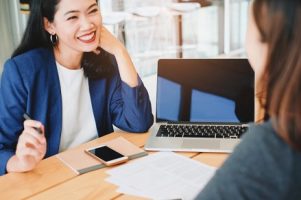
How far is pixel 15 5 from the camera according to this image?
Answer: 2.50 m

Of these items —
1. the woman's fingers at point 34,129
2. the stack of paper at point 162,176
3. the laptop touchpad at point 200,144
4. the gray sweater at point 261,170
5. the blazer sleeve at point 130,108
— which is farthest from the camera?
the blazer sleeve at point 130,108

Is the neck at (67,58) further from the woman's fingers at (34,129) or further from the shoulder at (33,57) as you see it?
the woman's fingers at (34,129)

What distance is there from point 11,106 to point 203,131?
2.18 ft

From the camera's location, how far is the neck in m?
1.59

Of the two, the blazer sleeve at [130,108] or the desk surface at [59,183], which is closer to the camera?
the desk surface at [59,183]

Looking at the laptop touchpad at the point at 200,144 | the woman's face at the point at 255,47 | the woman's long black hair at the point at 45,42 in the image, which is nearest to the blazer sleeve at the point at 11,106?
the woman's long black hair at the point at 45,42

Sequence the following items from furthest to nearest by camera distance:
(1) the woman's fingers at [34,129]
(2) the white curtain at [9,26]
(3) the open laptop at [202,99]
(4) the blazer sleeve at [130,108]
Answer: (2) the white curtain at [9,26]
(4) the blazer sleeve at [130,108]
(3) the open laptop at [202,99]
(1) the woman's fingers at [34,129]

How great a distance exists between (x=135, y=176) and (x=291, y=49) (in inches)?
26.5

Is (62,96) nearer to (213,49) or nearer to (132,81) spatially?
(132,81)

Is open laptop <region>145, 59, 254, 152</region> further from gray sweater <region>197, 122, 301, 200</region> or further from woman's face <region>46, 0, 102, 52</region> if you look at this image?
gray sweater <region>197, 122, 301, 200</region>

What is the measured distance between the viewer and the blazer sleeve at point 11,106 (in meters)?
1.40

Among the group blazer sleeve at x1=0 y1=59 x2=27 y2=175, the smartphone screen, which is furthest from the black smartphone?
blazer sleeve at x1=0 y1=59 x2=27 y2=175

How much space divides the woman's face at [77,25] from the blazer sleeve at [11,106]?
0.71ft

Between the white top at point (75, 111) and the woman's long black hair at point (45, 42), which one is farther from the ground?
the woman's long black hair at point (45, 42)
